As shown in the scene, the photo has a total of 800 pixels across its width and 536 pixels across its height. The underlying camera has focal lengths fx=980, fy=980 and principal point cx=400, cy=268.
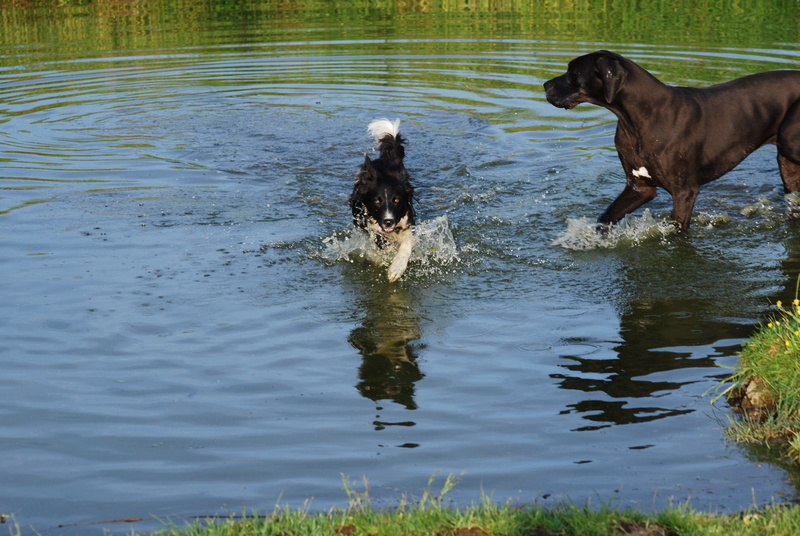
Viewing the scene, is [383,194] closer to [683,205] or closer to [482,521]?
[683,205]

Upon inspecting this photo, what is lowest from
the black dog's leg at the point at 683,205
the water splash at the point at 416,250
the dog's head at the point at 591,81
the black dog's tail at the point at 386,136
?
the water splash at the point at 416,250

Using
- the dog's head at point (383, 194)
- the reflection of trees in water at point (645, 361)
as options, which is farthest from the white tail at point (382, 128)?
the reflection of trees in water at point (645, 361)

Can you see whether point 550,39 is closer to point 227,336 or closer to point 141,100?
point 141,100

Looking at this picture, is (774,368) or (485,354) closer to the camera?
(774,368)

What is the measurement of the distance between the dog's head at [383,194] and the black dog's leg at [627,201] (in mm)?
1717

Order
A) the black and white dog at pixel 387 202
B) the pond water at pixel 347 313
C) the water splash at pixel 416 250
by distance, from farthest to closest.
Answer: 1. the water splash at pixel 416 250
2. the black and white dog at pixel 387 202
3. the pond water at pixel 347 313

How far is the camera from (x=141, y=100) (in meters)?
15.0

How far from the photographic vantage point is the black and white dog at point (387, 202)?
25.1 ft

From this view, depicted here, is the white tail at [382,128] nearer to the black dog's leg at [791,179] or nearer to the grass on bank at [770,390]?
the black dog's leg at [791,179]

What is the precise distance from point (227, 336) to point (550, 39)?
13699mm

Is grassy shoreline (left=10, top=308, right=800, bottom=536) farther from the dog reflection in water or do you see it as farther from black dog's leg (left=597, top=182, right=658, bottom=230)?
black dog's leg (left=597, top=182, right=658, bottom=230)

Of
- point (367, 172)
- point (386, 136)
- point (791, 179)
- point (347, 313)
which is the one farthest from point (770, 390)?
point (791, 179)

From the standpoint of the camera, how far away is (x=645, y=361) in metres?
5.90

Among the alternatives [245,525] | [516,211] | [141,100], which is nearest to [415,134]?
[516,211]
